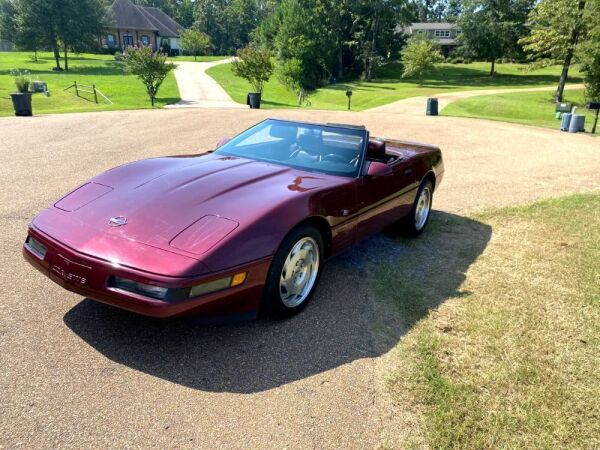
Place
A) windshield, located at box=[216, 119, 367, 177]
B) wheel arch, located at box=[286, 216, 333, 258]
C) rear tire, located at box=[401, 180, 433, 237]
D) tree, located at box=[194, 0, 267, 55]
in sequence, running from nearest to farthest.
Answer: wheel arch, located at box=[286, 216, 333, 258], windshield, located at box=[216, 119, 367, 177], rear tire, located at box=[401, 180, 433, 237], tree, located at box=[194, 0, 267, 55]

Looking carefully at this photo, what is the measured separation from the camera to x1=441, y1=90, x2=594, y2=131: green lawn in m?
26.2

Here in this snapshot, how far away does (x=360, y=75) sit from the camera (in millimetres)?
56938

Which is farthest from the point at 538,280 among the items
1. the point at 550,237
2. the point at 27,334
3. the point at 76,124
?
the point at 76,124

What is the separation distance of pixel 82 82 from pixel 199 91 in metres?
9.21

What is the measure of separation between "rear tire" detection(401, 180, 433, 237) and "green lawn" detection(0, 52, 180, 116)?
15843 millimetres

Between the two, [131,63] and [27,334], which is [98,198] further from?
[131,63]

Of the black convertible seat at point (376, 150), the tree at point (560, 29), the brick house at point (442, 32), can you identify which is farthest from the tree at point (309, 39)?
the black convertible seat at point (376, 150)

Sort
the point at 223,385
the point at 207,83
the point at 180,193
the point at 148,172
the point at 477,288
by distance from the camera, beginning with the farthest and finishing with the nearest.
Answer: the point at 207,83
the point at 477,288
the point at 148,172
the point at 180,193
the point at 223,385

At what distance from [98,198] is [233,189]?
3.16ft

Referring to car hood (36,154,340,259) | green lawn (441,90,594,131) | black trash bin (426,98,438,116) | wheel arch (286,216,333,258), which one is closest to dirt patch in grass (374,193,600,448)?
wheel arch (286,216,333,258)

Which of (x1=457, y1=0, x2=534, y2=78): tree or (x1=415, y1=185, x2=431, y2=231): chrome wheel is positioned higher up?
(x1=457, y1=0, x2=534, y2=78): tree

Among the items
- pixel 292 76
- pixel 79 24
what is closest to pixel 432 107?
pixel 292 76

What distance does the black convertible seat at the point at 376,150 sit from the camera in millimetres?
4555

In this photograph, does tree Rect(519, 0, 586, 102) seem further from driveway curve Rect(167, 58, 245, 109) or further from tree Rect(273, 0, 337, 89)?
tree Rect(273, 0, 337, 89)
